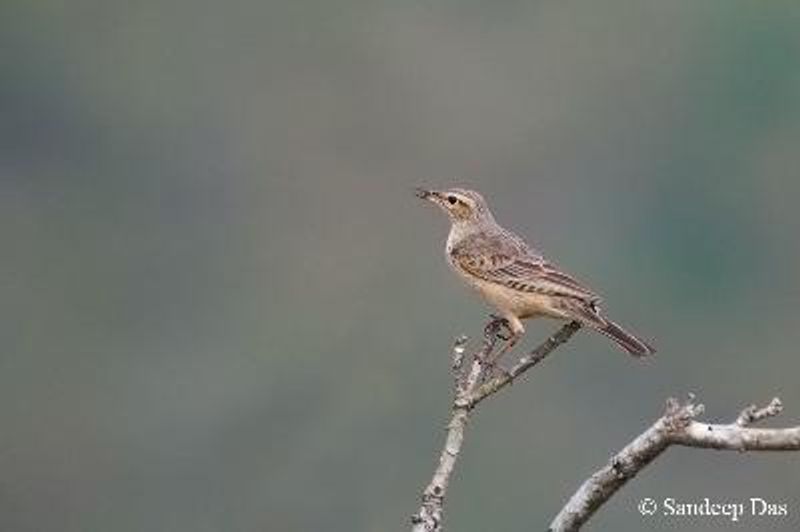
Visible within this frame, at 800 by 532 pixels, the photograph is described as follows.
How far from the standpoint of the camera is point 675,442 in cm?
581

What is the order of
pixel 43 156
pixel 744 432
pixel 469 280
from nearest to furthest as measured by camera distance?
pixel 744 432 < pixel 469 280 < pixel 43 156

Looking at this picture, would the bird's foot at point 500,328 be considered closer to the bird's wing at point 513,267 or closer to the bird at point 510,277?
the bird at point 510,277

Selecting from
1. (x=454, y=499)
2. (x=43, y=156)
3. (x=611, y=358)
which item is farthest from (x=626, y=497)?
(x=43, y=156)

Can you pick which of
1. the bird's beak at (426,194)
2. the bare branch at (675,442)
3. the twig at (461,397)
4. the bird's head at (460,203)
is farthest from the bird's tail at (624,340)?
the bare branch at (675,442)

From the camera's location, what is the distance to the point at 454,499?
26328 mm

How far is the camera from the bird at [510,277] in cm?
938

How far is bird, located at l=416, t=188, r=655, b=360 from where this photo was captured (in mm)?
9375

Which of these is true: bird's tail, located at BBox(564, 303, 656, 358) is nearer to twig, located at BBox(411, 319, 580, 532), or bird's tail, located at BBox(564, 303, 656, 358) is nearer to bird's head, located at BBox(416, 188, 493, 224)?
twig, located at BBox(411, 319, 580, 532)

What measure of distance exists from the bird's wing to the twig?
2.17 meters

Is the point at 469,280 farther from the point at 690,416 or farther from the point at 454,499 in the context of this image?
the point at 454,499

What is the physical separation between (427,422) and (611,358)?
526 cm

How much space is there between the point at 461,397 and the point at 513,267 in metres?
3.88

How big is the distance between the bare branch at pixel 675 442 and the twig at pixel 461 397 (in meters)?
0.40

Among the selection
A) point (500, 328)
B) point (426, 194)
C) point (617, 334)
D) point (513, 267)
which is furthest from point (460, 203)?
point (617, 334)
